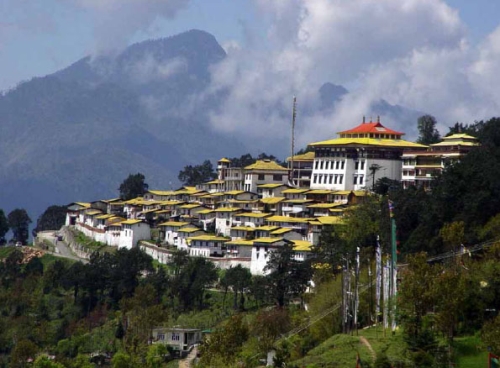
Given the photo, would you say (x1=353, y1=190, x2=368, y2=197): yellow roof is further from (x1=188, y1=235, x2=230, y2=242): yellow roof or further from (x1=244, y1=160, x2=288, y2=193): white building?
(x1=244, y1=160, x2=288, y2=193): white building

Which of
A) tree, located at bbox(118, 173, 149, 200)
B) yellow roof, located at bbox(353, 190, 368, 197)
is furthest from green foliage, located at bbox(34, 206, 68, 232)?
yellow roof, located at bbox(353, 190, 368, 197)

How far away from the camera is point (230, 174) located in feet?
354

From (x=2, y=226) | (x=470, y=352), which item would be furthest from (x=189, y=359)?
(x=2, y=226)

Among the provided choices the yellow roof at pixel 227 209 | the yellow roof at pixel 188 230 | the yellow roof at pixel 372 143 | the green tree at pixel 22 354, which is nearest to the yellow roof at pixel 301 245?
the yellow roof at pixel 188 230

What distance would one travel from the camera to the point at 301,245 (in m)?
84.8

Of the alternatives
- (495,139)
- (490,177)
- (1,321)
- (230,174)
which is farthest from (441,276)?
(230,174)

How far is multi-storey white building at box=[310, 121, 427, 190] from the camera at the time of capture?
94.8 metres

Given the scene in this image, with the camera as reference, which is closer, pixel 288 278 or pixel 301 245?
pixel 288 278

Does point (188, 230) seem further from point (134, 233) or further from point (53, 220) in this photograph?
point (53, 220)

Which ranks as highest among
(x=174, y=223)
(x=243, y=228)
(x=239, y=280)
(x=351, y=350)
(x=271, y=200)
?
(x=271, y=200)

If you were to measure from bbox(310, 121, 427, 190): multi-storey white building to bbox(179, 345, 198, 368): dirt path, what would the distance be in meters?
25.3

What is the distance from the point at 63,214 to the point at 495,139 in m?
59.0

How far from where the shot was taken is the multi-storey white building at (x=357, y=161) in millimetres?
94812

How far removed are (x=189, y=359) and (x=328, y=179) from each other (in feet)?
96.8
